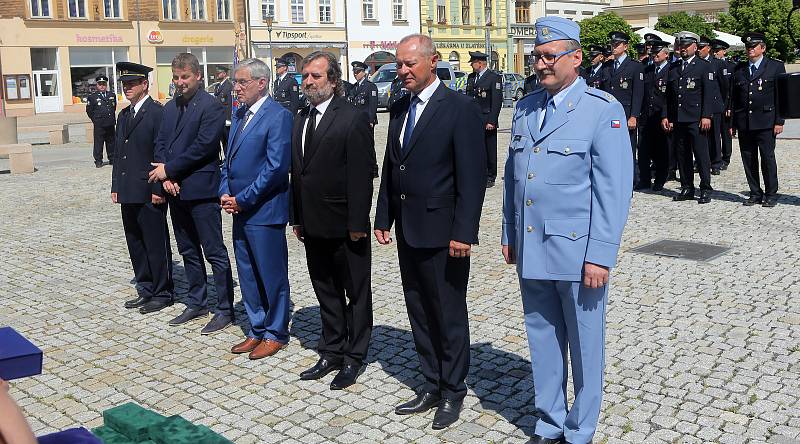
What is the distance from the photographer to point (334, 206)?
219 inches

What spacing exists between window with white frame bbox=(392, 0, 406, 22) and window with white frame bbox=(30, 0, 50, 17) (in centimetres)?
2130

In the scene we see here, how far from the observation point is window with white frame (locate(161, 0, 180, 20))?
50.1 metres

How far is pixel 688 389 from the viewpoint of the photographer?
5.21 meters

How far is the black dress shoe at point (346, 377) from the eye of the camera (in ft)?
18.1

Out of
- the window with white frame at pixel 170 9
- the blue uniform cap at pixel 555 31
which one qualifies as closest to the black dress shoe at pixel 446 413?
the blue uniform cap at pixel 555 31

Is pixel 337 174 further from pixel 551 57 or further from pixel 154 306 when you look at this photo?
pixel 154 306

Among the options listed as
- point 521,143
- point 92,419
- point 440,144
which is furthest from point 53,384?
point 521,143

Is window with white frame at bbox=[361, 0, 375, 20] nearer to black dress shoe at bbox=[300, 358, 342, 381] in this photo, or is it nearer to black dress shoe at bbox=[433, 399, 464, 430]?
black dress shoe at bbox=[300, 358, 342, 381]

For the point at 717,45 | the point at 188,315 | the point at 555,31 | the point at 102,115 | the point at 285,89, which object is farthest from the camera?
the point at 285,89

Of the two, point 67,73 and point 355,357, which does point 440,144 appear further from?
point 67,73

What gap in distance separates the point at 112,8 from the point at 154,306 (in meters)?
44.6

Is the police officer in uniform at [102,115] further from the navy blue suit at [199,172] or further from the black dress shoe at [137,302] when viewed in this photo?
the navy blue suit at [199,172]

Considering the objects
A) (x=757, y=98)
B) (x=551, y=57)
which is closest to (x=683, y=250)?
(x=757, y=98)

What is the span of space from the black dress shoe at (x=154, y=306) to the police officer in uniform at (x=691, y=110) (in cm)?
715
